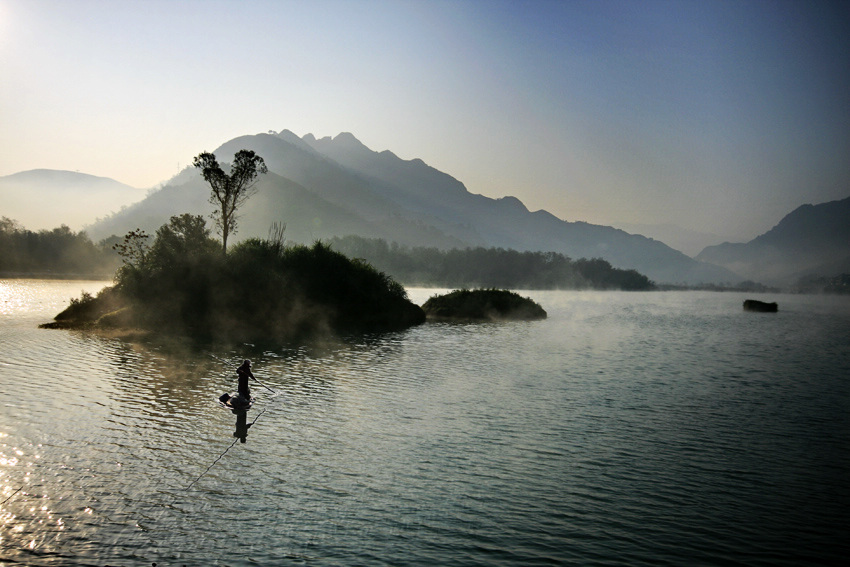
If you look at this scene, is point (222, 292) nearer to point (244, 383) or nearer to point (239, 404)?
point (244, 383)

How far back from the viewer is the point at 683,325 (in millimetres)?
99188

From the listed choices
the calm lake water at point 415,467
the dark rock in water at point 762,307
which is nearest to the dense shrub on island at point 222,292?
the calm lake water at point 415,467

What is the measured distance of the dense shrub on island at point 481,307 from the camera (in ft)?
325

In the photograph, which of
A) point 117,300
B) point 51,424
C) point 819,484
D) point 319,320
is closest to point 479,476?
point 819,484

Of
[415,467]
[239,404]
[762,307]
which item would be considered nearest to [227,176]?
[239,404]

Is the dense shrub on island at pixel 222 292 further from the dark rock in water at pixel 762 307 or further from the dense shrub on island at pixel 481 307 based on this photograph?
the dark rock in water at pixel 762 307

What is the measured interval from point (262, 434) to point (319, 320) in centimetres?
5170

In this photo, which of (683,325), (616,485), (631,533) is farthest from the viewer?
(683,325)

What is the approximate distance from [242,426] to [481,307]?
79.0m

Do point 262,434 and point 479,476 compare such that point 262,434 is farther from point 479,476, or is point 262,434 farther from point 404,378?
point 404,378

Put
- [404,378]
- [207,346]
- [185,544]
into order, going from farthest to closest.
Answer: [207,346] → [404,378] → [185,544]

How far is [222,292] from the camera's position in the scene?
221 feet

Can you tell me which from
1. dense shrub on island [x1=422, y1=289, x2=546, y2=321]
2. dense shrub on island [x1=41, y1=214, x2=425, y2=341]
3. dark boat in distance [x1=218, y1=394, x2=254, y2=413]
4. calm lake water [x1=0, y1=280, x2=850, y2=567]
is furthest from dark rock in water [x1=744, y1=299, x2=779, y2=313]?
dark boat in distance [x1=218, y1=394, x2=254, y2=413]

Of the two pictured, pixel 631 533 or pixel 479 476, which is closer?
pixel 631 533
